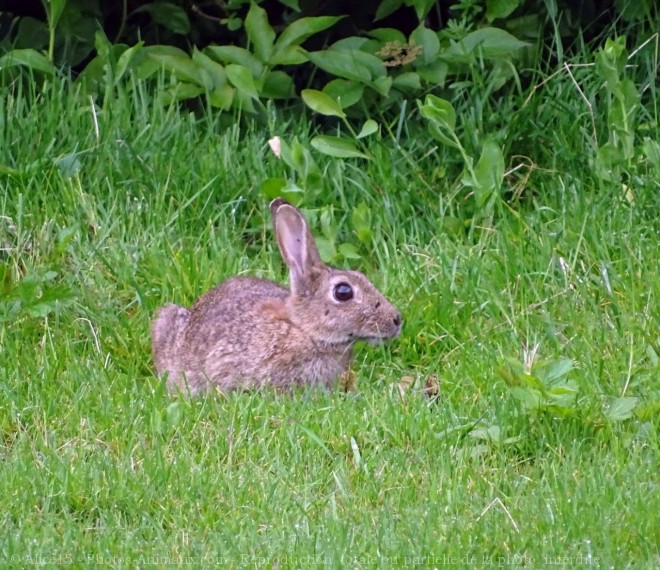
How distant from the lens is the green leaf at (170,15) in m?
7.64

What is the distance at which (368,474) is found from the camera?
15.3 feet

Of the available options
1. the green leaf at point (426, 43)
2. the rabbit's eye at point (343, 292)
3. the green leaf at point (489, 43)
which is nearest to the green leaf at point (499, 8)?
the green leaf at point (489, 43)

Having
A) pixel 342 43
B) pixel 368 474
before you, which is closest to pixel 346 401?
pixel 368 474

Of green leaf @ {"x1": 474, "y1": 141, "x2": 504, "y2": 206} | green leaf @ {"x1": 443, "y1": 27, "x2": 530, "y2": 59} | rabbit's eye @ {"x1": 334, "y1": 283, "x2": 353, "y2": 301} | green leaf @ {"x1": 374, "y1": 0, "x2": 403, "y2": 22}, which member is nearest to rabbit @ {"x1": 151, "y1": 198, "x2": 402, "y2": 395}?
rabbit's eye @ {"x1": 334, "y1": 283, "x2": 353, "y2": 301}

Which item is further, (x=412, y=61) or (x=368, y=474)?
(x=412, y=61)

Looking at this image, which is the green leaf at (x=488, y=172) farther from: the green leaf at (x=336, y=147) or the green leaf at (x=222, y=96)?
the green leaf at (x=222, y=96)

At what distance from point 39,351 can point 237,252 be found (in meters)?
1.24

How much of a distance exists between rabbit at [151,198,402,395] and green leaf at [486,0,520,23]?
5.95 ft

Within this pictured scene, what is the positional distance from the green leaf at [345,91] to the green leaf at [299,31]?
0.28 m

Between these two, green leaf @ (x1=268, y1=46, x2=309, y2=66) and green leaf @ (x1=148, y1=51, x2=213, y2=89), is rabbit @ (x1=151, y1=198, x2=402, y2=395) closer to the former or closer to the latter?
green leaf @ (x1=268, y1=46, x2=309, y2=66)

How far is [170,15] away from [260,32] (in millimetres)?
746

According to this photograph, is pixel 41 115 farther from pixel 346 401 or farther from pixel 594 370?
pixel 594 370

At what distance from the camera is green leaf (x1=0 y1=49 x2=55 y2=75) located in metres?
7.18

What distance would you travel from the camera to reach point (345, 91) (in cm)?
719
